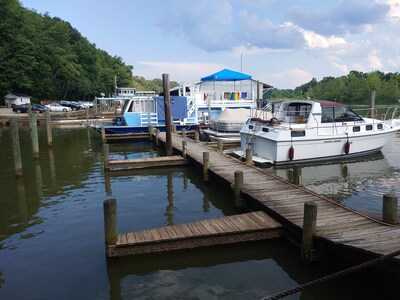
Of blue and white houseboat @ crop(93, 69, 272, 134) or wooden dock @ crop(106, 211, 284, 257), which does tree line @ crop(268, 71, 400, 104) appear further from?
wooden dock @ crop(106, 211, 284, 257)

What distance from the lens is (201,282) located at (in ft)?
20.1

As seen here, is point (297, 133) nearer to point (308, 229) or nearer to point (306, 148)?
point (306, 148)

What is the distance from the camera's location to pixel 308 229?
6.26 meters

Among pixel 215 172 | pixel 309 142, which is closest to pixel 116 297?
pixel 215 172

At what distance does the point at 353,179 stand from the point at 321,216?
6.94m

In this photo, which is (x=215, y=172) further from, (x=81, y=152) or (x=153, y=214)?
(x=81, y=152)

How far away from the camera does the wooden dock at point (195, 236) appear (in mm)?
6754

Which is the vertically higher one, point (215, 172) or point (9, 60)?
point (9, 60)

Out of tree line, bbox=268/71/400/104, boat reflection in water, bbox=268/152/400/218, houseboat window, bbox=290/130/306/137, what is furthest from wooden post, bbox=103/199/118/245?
tree line, bbox=268/71/400/104

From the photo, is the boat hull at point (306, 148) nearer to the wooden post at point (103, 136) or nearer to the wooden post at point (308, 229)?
the wooden post at point (308, 229)

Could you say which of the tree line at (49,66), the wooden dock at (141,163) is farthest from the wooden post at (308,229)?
the tree line at (49,66)

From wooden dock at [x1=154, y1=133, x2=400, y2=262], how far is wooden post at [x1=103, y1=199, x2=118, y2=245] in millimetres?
3512

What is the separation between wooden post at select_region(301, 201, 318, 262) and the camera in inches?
242

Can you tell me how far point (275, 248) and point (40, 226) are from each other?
235 inches
